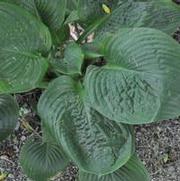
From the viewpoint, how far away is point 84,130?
4.30ft

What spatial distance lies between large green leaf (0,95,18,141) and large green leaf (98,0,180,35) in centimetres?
35

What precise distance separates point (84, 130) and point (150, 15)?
0.34 meters

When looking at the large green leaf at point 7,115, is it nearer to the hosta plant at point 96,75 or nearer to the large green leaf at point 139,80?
the hosta plant at point 96,75

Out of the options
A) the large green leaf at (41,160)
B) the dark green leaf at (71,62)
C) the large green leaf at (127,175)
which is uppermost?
the dark green leaf at (71,62)

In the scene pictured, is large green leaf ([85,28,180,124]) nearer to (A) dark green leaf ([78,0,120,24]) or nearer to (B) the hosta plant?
(B) the hosta plant

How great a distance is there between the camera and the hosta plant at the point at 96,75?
1.22 metres

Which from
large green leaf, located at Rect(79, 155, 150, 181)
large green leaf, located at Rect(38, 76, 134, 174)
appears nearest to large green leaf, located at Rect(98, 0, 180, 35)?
large green leaf, located at Rect(38, 76, 134, 174)

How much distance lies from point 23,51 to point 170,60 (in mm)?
344

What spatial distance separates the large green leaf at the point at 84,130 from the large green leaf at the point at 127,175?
13cm

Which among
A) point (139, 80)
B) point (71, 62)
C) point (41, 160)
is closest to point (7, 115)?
point (41, 160)

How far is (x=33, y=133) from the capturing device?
174cm

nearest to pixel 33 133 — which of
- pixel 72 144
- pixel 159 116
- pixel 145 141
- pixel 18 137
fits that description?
pixel 18 137

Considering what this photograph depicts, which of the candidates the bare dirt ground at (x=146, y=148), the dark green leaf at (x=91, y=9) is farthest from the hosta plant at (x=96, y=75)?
the bare dirt ground at (x=146, y=148)

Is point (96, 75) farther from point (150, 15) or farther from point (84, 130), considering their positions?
point (150, 15)
